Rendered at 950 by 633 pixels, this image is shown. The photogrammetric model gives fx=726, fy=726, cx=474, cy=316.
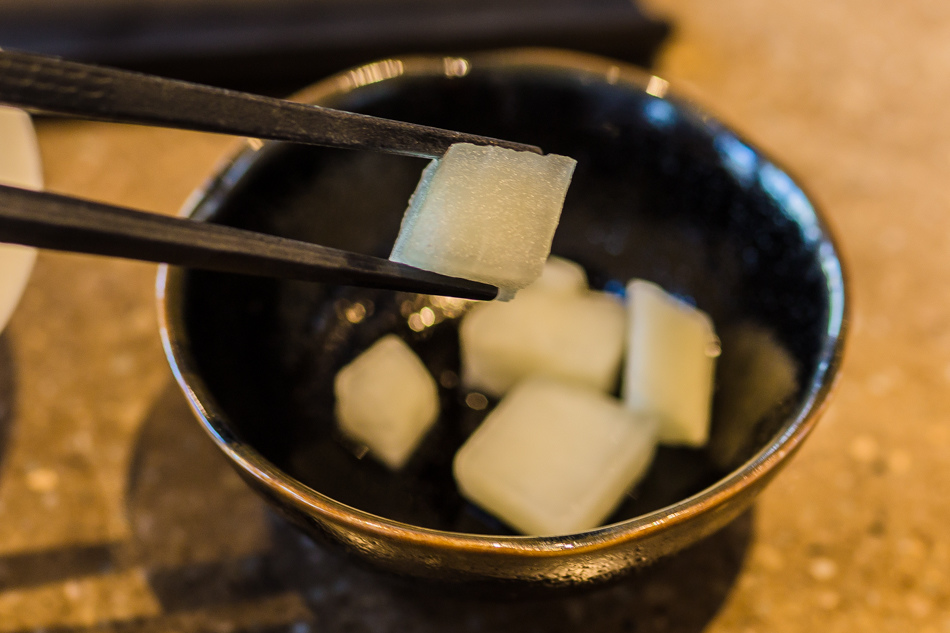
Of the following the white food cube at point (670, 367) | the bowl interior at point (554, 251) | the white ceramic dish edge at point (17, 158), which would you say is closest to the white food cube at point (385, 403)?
the bowl interior at point (554, 251)

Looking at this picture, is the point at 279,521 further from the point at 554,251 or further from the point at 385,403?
the point at 554,251

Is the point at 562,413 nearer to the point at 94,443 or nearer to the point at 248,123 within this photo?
the point at 248,123

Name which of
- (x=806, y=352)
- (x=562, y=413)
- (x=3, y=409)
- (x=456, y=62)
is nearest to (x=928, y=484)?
(x=806, y=352)

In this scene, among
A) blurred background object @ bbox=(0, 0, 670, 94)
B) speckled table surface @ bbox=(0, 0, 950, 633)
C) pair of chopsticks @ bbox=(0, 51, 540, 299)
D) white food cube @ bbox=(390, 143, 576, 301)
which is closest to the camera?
pair of chopsticks @ bbox=(0, 51, 540, 299)

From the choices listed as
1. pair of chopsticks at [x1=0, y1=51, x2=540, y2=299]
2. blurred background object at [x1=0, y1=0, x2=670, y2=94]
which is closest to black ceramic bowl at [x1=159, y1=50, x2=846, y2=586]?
pair of chopsticks at [x1=0, y1=51, x2=540, y2=299]

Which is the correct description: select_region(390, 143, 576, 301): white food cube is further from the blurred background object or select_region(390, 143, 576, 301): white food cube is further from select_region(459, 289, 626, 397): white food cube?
the blurred background object

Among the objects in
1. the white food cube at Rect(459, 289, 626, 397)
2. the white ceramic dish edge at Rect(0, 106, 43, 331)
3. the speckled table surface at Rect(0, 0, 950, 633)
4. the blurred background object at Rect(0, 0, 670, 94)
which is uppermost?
the blurred background object at Rect(0, 0, 670, 94)

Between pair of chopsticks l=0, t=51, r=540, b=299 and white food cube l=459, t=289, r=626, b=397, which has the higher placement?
pair of chopsticks l=0, t=51, r=540, b=299
